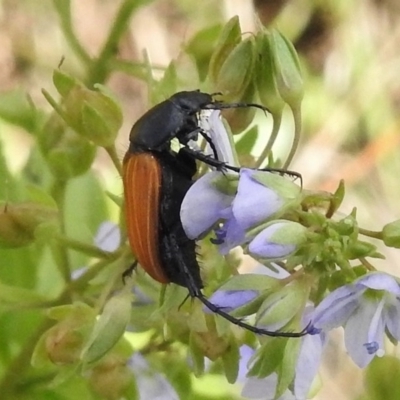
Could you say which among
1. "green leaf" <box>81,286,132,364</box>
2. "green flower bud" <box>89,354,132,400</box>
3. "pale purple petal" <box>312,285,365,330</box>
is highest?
"pale purple petal" <box>312,285,365,330</box>

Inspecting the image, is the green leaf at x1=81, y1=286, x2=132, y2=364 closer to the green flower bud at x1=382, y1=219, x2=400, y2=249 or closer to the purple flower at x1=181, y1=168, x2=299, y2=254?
the purple flower at x1=181, y1=168, x2=299, y2=254

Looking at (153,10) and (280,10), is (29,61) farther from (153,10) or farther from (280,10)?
(280,10)

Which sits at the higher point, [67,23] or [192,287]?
[67,23]

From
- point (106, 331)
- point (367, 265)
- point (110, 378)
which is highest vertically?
point (367, 265)

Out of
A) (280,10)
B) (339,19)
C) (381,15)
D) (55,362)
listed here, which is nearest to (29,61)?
(280,10)

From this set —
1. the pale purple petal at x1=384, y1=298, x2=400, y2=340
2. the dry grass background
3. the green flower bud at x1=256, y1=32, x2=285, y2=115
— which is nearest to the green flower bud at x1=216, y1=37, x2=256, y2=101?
the green flower bud at x1=256, y1=32, x2=285, y2=115

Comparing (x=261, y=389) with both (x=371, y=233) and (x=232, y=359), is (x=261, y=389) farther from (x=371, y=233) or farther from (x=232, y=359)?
(x=371, y=233)

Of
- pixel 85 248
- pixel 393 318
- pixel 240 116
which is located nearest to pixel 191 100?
pixel 240 116
